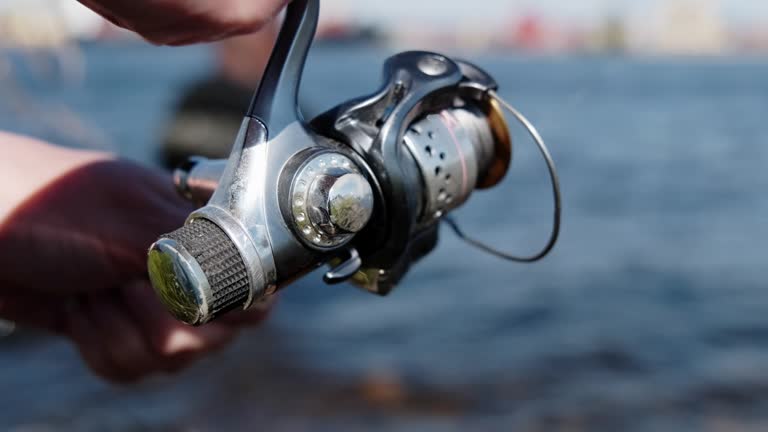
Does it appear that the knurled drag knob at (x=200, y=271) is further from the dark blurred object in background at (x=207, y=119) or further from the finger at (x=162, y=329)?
the dark blurred object in background at (x=207, y=119)

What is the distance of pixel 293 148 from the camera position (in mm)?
783

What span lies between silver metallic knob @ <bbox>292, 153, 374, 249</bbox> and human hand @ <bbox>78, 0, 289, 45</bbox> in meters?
0.19

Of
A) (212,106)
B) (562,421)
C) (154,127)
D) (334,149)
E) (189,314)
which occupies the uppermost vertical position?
(334,149)

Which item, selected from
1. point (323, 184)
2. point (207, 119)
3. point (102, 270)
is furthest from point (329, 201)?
point (207, 119)

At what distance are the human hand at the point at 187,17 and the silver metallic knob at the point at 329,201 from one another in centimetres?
19

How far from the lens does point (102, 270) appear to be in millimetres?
1270

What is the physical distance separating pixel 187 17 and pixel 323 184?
0.25 metres

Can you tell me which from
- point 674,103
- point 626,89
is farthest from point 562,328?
point 626,89

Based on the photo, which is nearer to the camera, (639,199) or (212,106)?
(212,106)

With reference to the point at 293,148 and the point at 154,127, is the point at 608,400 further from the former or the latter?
the point at 154,127

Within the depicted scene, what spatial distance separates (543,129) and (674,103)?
673cm

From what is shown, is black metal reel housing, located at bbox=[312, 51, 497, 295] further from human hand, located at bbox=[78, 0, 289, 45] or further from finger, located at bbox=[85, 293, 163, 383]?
finger, located at bbox=[85, 293, 163, 383]

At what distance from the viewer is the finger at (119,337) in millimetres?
1312

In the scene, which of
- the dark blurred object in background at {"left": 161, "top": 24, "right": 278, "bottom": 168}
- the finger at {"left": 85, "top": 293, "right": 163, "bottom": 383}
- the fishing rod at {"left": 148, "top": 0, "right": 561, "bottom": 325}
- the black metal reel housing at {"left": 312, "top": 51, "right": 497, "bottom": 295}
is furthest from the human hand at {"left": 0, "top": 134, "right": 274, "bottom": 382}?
the dark blurred object in background at {"left": 161, "top": 24, "right": 278, "bottom": 168}
